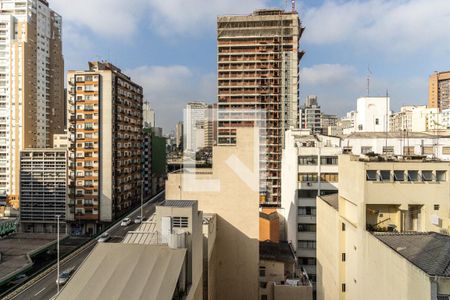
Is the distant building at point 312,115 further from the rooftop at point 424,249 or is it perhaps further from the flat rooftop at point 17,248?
the rooftop at point 424,249


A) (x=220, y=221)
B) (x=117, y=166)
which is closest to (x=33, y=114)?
(x=117, y=166)

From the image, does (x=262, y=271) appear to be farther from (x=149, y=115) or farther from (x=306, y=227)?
(x=149, y=115)

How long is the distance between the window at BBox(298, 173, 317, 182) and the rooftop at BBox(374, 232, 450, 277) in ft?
46.8

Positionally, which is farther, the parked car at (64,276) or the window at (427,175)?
the parked car at (64,276)

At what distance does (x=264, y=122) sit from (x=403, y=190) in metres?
29.5

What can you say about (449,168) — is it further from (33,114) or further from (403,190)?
(33,114)

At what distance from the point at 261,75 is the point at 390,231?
31917 millimetres

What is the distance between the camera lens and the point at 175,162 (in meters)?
60.8

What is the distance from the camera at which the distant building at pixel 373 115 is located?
26.6 m

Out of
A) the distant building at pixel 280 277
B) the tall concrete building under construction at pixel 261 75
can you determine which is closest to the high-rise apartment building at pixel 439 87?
the tall concrete building under construction at pixel 261 75

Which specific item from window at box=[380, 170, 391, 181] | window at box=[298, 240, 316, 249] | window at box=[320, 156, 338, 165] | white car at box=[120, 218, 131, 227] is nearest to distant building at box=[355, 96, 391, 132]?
window at box=[320, 156, 338, 165]

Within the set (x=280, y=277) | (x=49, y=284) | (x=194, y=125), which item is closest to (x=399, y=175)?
(x=280, y=277)

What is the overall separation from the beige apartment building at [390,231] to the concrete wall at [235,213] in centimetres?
364

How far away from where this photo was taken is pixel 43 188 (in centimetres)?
3678
